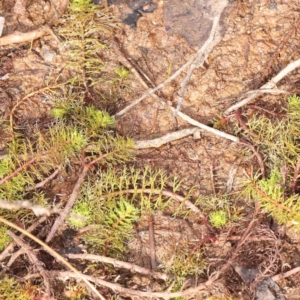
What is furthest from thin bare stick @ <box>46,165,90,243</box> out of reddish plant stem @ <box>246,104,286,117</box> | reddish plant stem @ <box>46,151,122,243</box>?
reddish plant stem @ <box>246,104,286,117</box>

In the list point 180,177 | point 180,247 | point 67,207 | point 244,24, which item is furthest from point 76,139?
point 244,24

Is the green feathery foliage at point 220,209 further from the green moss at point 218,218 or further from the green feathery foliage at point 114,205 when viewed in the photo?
the green feathery foliage at point 114,205

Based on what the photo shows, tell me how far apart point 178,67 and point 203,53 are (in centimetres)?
17

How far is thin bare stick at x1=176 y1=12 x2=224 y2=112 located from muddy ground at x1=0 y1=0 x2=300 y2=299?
0.04 meters

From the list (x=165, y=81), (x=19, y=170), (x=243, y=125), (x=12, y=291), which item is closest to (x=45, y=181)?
(x=19, y=170)

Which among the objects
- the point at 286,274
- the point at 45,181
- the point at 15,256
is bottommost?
the point at 286,274

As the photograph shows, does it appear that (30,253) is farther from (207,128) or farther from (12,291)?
(207,128)

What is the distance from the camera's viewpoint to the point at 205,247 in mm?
2482

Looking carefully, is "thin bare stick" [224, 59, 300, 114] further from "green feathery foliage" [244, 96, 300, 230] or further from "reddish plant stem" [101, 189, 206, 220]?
"reddish plant stem" [101, 189, 206, 220]

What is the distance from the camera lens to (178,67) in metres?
2.75

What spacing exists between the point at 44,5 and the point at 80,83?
56 cm

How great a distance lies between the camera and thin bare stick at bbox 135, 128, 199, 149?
2.64 metres

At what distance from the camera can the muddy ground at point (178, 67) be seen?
266 centimetres

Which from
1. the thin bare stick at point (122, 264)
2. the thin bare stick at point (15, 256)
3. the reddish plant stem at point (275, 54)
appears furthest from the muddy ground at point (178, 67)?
the thin bare stick at point (15, 256)
